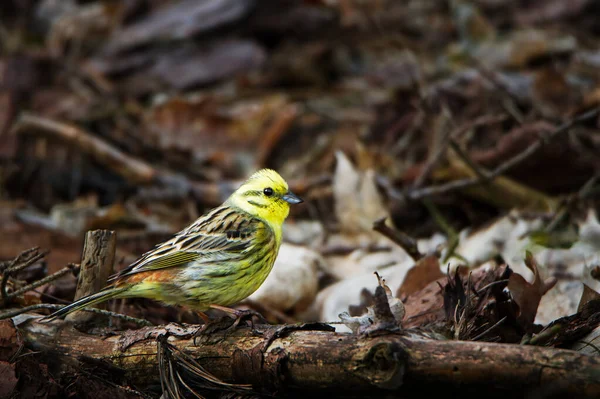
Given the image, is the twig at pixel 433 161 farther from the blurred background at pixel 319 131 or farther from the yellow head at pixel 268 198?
the yellow head at pixel 268 198

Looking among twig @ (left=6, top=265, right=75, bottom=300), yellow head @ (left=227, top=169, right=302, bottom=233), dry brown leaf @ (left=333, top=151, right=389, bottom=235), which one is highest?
yellow head @ (left=227, top=169, right=302, bottom=233)

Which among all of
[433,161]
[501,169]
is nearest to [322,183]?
[433,161]

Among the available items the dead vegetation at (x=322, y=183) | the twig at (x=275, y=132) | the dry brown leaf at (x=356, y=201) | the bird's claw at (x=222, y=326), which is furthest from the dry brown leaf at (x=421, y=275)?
the twig at (x=275, y=132)

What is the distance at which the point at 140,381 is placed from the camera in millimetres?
3254

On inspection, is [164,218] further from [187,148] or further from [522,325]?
[522,325]

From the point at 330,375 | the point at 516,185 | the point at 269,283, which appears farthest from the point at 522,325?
the point at 516,185

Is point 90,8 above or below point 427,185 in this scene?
above

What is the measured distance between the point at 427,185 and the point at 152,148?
249 centimetres

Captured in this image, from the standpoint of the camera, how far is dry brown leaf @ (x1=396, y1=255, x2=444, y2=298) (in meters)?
4.13

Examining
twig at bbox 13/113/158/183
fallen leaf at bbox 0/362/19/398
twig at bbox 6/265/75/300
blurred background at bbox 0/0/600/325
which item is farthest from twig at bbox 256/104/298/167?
fallen leaf at bbox 0/362/19/398

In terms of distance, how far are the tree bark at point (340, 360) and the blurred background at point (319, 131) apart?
0.86 m

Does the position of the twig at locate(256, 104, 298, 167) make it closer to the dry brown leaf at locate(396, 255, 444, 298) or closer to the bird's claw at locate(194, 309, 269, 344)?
the dry brown leaf at locate(396, 255, 444, 298)

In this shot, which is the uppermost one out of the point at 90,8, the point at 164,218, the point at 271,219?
the point at 90,8

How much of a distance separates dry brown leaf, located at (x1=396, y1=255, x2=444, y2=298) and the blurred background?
0.01 meters
